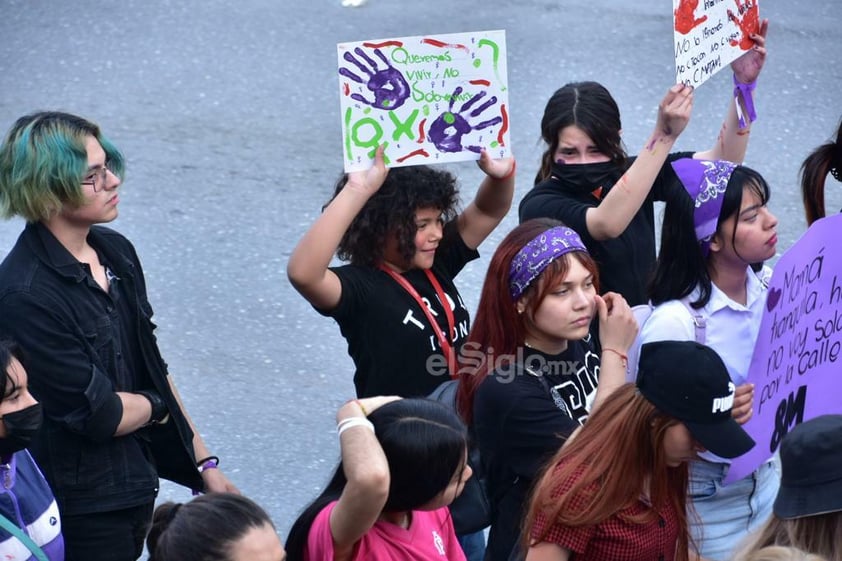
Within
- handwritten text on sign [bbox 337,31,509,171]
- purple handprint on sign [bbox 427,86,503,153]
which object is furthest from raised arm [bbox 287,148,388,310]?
purple handprint on sign [bbox 427,86,503,153]

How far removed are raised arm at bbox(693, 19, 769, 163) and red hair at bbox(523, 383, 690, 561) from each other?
5.74 feet

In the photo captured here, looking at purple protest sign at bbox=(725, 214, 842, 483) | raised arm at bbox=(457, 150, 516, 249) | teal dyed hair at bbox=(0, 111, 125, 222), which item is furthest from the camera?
raised arm at bbox=(457, 150, 516, 249)

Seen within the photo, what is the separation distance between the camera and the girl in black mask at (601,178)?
4.04m

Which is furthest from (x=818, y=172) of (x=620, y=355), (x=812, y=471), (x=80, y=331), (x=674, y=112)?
(x=80, y=331)

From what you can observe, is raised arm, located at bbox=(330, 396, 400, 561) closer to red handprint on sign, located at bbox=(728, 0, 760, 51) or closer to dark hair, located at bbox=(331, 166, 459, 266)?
dark hair, located at bbox=(331, 166, 459, 266)

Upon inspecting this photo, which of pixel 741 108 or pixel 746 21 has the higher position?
pixel 746 21

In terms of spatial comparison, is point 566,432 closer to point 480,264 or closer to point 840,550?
point 840,550

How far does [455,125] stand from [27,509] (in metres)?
1.59

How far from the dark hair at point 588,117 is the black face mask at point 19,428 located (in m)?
1.94

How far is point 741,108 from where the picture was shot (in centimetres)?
428

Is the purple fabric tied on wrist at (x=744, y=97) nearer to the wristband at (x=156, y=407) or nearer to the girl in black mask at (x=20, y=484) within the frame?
the wristband at (x=156, y=407)

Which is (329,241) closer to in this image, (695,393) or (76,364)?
(76,364)

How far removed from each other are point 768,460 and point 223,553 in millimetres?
1587

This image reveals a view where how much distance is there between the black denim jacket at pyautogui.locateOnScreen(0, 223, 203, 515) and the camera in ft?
10.5
